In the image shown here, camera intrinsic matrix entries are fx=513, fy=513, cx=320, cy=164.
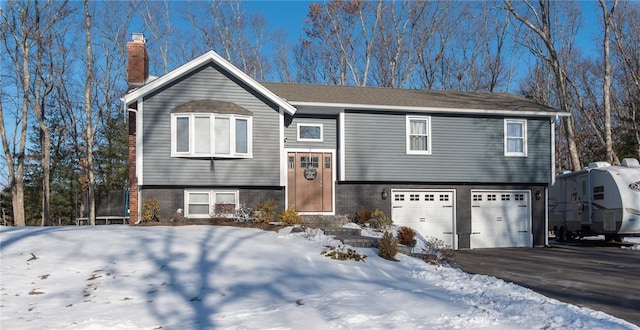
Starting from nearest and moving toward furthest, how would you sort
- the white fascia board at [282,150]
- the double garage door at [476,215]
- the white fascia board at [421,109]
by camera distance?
the white fascia board at [282,150] < the white fascia board at [421,109] < the double garage door at [476,215]

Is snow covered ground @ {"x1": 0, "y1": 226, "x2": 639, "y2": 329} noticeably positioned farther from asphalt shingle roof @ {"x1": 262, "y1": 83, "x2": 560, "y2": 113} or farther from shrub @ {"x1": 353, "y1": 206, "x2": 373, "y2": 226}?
asphalt shingle roof @ {"x1": 262, "y1": 83, "x2": 560, "y2": 113}

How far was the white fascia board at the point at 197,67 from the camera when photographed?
15391 mm

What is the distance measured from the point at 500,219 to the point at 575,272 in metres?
7.29

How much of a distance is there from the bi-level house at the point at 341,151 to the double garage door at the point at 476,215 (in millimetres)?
38

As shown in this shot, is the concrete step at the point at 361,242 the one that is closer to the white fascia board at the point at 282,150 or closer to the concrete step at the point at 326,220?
the concrete step at the point at 326,220

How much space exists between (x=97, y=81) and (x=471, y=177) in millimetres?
26661

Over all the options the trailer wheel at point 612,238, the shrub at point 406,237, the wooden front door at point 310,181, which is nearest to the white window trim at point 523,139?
the trailer wheel at point 612,238

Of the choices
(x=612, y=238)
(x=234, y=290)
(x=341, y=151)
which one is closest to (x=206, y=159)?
(x=341, y=151)

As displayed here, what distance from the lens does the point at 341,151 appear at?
1722 cm

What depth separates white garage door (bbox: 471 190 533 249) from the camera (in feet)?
62.0

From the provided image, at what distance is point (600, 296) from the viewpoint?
8.83 meters

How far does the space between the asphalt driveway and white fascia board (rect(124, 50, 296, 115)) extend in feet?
23.7

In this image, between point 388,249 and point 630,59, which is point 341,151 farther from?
point 630,59

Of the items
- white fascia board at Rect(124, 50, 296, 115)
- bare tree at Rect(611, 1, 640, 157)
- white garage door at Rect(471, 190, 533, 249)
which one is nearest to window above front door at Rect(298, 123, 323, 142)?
white fascia board at Rect(124, 50, 296, 115)
